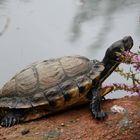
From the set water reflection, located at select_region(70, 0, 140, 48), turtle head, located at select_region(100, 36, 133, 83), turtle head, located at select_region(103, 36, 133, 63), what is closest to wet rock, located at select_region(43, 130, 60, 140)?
turtle head, located at select_region(100, 36, 133, 83)

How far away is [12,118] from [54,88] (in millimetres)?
317

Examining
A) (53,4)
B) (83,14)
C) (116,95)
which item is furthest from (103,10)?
(116,95)

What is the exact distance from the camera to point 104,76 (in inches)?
109

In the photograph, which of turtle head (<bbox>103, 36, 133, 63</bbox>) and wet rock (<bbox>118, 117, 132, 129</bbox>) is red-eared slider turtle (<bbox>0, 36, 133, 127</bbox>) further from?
wet rock (<bbox>118, 117, 132, 129</bbox>)

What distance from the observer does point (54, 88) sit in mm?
2613

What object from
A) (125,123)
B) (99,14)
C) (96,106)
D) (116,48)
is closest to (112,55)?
(116,48)

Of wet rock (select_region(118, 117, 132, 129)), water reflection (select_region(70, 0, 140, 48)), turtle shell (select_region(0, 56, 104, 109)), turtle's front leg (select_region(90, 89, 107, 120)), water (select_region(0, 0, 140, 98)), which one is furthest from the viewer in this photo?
water reflection (select_region(70, 0, 140, 48))

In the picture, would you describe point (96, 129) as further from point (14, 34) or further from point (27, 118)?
point (14, 34)

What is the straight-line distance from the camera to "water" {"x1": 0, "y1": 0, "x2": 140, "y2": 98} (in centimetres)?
362

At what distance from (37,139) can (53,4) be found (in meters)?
2.53

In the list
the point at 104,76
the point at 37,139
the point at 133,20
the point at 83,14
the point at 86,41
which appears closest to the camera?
the point at 37,139

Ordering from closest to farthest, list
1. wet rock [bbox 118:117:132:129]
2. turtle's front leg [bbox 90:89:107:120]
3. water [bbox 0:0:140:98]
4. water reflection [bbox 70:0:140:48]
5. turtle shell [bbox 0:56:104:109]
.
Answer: wet rock [bbox 118:117:132:129] < turtle's front leg [bbox 90:89:107:120] < turtle shell [bbox 0:56:104:109] < water [bbox 0:0:140:98] < water reflection [bbox 70:0:140:48]

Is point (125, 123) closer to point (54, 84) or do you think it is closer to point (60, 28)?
point (54, 84)

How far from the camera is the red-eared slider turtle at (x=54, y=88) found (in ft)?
8.54
